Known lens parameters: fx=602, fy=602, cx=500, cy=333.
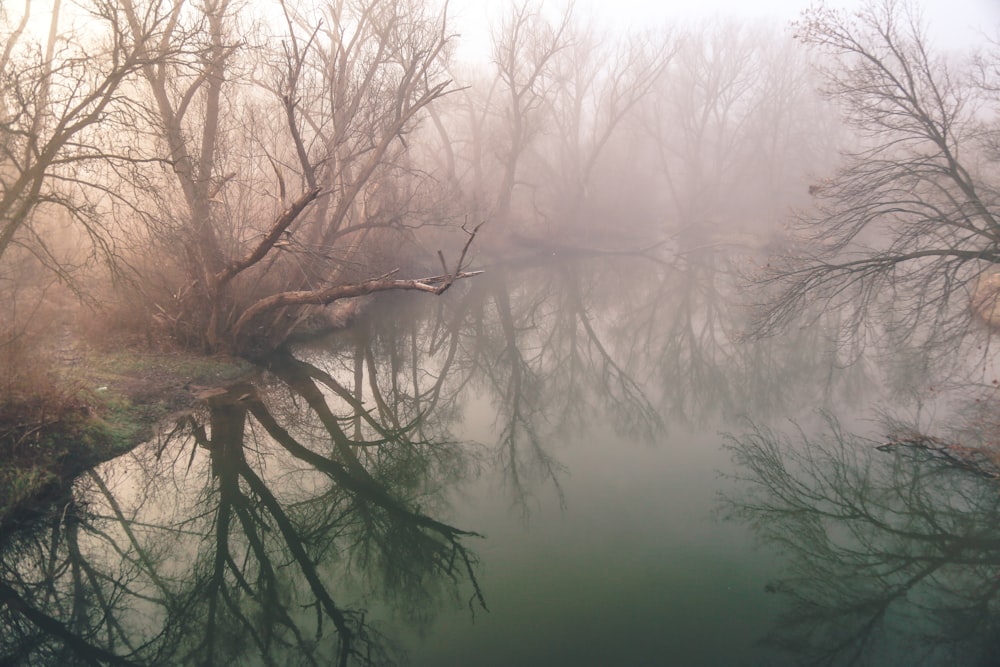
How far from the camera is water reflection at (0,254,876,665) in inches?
186

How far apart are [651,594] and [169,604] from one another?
13.1 feet

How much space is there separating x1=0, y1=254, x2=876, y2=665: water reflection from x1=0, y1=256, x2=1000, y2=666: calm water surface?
0.03 m

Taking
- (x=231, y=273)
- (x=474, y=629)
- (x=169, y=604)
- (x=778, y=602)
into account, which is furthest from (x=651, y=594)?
(x=231, y=273)

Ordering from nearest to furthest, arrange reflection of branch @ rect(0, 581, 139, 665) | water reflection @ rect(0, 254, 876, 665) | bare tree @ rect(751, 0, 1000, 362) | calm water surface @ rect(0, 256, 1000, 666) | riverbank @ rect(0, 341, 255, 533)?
reflection of branch @ rect(0, 581, 139, 665)
calm water surface @ rect(0, 256, 1000, 666)
water reflection @ rect(0, 254, 876, 665)
riverbank @ rect(0, 341, 255, 533)
bare tree @ rect(751, 0, 1000, 362)

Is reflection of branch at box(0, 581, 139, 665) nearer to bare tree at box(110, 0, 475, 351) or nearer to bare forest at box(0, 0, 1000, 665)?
bare forest at box(0, 0, 1000, 665)

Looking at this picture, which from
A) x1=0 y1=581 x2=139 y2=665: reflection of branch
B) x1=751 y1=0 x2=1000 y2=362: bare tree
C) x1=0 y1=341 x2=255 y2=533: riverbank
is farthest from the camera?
x1=751 y1=0 x2=1000 y2=362: bare tree

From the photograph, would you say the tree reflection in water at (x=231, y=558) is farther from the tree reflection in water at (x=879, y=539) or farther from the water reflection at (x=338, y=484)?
the tree reflection in water at (x=879, y=539)

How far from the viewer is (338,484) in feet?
23.1

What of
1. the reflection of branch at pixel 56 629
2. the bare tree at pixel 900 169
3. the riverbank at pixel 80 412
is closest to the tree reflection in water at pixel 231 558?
the reflection of branch at pixel 56 629

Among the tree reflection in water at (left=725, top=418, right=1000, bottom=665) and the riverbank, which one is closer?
the tree reflection in water at (left=725, top=418, right=1000, bottom=665)

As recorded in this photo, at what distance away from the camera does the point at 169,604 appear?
16.3ft

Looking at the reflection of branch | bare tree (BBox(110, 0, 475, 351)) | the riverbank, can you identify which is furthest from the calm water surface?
bare tree (BBox(110, 0, 475, 351))

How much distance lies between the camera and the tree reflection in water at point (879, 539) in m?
4.48

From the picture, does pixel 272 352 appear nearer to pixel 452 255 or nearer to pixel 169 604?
pixel 169 604
